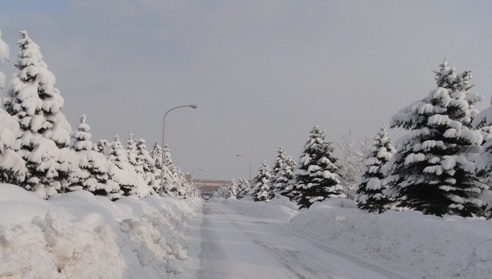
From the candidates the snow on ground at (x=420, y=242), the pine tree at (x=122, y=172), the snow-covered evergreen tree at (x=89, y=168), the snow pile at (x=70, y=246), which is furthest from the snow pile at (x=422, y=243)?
the pine tree at (x=122, y=172)

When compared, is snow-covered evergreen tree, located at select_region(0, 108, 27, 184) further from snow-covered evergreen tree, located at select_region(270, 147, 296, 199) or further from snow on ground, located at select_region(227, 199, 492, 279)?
snow-covered evergreen tree, located at select_region(270, 147, 296, 199)

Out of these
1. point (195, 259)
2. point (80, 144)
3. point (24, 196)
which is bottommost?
point (195, 259)

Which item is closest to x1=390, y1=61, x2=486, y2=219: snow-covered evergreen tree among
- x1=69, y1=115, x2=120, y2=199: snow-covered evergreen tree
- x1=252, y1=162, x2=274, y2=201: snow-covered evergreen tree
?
x1=69, y1=115, x2=120, y2=199: snow-covered evergreen tree

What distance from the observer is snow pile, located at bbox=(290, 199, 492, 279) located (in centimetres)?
985

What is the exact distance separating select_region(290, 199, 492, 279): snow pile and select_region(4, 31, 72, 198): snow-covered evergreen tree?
14069mm

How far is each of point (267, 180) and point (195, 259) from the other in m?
59.1

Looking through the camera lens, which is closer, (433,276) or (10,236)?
(10,236)

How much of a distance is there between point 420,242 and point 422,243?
4.3 inches

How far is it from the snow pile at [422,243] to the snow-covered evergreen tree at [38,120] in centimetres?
1407

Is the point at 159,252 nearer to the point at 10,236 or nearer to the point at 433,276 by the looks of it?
the point at 10,236

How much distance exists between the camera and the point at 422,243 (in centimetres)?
1187

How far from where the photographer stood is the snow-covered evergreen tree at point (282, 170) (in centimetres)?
5759

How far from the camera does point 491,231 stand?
10867 mm

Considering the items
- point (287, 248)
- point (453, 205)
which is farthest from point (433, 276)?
point (453, 205)
